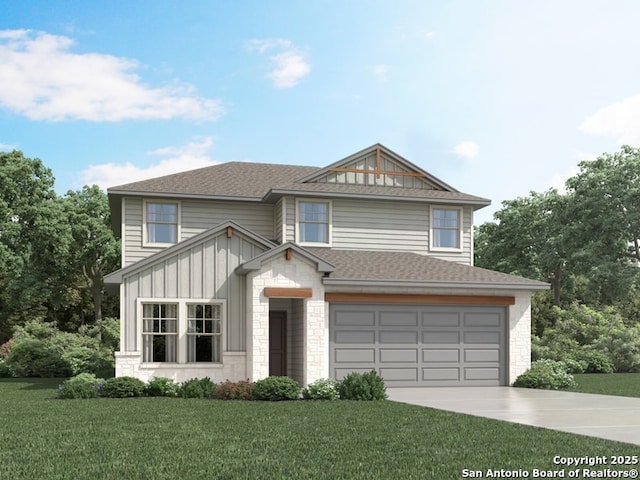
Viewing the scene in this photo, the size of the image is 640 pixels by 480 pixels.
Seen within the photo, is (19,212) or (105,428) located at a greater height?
(19,212)

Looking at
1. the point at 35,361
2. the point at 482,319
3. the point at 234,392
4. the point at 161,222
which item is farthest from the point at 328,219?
A: the point at 35,361

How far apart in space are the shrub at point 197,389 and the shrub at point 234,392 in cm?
19

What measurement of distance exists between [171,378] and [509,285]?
33.4 ft

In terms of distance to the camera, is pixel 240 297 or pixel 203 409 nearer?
pixel 203 409

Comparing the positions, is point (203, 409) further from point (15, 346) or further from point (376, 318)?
point (15, 346)

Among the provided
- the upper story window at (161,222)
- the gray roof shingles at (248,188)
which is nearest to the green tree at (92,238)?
the gray roof shingles at (248,188)

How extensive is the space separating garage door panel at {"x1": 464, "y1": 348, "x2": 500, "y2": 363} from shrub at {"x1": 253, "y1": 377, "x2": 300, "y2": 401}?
7.00 meters

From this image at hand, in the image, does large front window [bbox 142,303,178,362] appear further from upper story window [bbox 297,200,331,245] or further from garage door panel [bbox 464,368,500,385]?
garage door panel [bbox 464,368,500,385]

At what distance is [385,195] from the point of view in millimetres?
27219

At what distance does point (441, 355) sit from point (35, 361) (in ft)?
57.8

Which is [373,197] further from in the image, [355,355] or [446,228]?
[355,355]

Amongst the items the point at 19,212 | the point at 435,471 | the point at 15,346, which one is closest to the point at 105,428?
the point at 435,471

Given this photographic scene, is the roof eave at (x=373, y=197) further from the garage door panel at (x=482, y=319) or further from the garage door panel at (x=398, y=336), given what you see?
the garage door panel at (x=398, y=336)

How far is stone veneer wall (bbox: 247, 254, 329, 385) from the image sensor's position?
72.5 ft
